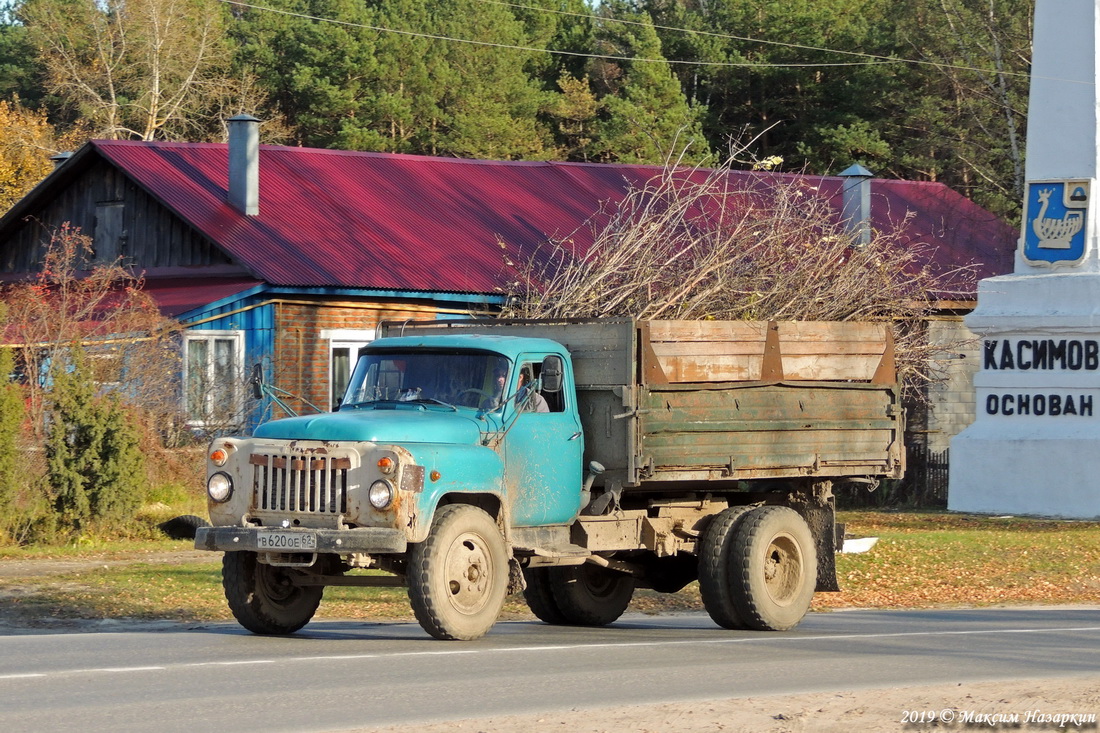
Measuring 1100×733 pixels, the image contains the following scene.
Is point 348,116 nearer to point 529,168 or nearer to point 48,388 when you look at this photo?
point 529,168

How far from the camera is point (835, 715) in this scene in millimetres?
9094

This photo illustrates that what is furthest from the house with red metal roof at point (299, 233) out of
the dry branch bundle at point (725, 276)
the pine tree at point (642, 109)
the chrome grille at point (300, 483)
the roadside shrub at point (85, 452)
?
the pine tree at point (642, 109)

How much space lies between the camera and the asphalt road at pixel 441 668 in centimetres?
905

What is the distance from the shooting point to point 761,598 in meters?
13.3

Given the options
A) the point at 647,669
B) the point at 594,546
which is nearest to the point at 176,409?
the point at 594,546

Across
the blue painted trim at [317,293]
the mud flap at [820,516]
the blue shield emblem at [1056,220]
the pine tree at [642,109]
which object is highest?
the pine tree at [642,109]

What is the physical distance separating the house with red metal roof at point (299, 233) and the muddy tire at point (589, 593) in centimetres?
1128

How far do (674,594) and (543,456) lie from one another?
19.6ft

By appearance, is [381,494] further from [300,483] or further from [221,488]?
[221,488]

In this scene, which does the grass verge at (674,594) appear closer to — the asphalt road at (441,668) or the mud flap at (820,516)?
the asphalt road at (441,668)

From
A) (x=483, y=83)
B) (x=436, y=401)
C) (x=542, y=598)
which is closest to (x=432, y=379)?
(x=436, y=401)

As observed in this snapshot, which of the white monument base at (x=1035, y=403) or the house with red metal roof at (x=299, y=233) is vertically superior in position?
the house with red metal roof at (x=299, y=233)

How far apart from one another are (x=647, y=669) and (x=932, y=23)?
145 feet

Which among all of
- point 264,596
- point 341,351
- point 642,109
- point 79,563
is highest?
point 642,109
